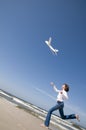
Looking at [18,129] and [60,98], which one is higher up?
[60,98]

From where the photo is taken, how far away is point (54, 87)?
9.67 meters

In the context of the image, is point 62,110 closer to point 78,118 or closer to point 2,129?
point 78,118

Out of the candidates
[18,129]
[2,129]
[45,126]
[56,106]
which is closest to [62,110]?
[56,106]

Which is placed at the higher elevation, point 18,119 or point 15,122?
point 18,119

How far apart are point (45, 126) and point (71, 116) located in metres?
1.33

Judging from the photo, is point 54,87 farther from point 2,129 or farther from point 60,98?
point 2,129

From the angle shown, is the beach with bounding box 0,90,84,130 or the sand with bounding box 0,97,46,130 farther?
the beach with bounding box 0,90,84,130

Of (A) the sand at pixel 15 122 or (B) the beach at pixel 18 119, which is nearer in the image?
(A) the sand at pixel 15 122

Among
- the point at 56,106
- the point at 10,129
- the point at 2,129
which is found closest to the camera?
the point at 2,129

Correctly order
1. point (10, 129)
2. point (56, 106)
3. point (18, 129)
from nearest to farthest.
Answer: point (10, 129)
point (18, 129)
point (56, 106)

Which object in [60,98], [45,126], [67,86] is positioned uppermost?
[67,86]

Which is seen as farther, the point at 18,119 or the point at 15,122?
the point at 18,119

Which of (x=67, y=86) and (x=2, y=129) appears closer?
(x=2, y=129)

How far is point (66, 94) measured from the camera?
9.29 m
